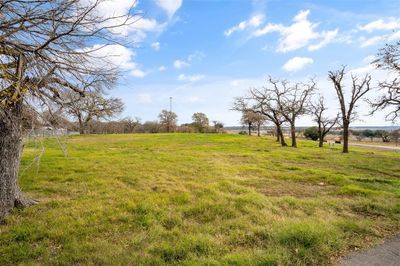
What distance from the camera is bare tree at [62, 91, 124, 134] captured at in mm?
5041

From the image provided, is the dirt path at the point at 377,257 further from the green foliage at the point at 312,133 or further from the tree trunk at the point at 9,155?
the green foliage at the point at 312,133

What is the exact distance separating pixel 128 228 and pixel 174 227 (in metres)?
0.84

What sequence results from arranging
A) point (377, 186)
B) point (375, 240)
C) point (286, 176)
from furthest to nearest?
point (286, 176), point (377, 186), point (375, 240)

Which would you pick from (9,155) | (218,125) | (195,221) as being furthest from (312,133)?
(9,155)

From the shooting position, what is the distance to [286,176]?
8.86m

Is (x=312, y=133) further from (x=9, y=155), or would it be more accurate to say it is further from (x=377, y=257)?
(x=9, y=155)

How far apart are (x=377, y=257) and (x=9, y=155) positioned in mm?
6782

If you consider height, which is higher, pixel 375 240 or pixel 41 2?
pixel 41 2

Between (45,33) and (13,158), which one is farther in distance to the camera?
(13,158)

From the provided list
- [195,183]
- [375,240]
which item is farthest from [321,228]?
[195,183]

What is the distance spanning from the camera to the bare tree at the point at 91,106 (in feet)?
16.5

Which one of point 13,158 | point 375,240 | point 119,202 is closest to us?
point 375,240

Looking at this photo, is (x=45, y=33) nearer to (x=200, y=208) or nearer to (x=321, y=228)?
(x=200, y=208)

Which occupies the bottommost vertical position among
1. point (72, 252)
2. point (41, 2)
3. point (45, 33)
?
point (72, 252)
